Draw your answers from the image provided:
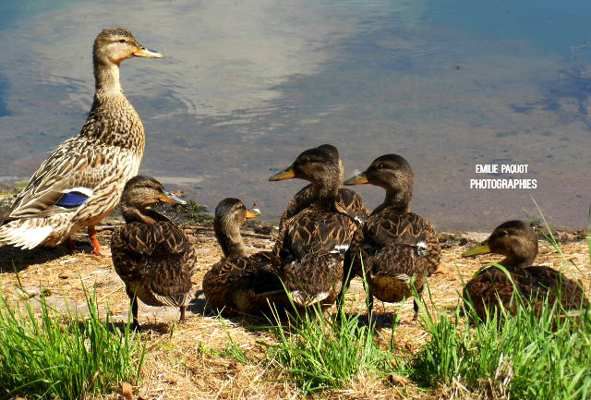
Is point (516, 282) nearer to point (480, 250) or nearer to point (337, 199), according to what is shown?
point (480, 250)

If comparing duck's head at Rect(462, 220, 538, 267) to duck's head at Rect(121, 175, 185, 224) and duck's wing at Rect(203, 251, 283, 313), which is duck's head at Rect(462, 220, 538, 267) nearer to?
duck's wing at Rect(203, 251, 283, 313)

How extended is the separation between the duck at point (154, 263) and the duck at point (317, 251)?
0.59 m

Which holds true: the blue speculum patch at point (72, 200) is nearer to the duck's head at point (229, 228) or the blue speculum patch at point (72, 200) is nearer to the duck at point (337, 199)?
the duck's head at point (229, 228)

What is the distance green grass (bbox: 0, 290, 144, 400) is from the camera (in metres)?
5.02

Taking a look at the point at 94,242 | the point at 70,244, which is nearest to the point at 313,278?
the point at 94,242

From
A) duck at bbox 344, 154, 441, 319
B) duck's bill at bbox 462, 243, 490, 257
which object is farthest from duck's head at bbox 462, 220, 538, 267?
duck at bbox 344, 154, 441, 319

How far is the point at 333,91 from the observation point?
497 inches

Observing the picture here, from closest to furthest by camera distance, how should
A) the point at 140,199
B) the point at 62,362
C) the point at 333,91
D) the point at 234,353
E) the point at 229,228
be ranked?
the point at 62,362 → the point at 234,353 → the point at 140,199 → the point at 229,228 → the point at 333,91

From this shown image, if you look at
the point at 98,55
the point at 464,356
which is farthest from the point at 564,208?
the point at 464,356

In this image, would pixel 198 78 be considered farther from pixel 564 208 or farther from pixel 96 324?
pixel 96 324

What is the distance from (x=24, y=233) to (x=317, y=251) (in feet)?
9.41

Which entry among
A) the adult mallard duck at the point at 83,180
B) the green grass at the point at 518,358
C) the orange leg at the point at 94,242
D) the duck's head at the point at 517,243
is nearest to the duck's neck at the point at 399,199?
the duck's head at the point at 517,243

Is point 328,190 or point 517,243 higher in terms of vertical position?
point 328,190

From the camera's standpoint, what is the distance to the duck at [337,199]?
7.75 meters
